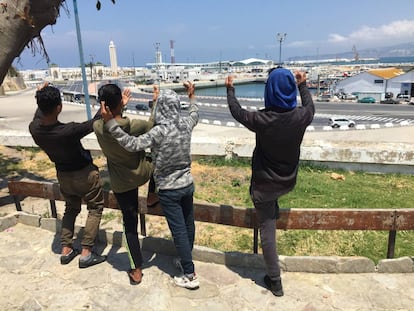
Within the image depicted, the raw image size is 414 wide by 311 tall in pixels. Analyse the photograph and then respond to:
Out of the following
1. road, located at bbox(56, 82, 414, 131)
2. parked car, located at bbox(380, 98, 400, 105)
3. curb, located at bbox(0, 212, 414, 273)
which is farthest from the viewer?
parked car, located at bbox(380, 98, 400, 105)

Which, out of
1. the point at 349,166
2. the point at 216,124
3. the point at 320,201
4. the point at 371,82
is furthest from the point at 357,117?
the point at 320,201

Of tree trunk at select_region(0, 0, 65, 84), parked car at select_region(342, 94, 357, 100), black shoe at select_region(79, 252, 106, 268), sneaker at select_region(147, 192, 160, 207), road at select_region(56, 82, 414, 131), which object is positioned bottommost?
road at select_region(56, 82, 414, 131)

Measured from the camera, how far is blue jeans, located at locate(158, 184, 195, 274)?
9.98 ft

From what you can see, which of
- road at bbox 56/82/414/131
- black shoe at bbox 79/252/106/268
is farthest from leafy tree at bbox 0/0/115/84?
road at bbox 56/82/414/131

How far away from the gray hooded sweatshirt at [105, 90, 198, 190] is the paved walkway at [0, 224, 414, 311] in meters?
1.00

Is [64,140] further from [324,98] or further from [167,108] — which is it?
[324,98]

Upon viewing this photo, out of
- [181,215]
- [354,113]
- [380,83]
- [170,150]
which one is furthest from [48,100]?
[380,83]

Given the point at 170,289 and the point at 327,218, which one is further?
the point at 327,218

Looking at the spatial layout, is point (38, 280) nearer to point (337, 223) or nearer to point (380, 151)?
point (337, 223)

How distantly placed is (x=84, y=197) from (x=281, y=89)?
2217 millimetres

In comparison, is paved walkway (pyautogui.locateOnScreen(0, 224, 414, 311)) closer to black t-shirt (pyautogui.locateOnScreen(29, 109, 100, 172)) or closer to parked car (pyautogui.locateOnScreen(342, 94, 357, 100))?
black t-shirt (pyautogui.locateOnScreen(29, 109, 100, 172))

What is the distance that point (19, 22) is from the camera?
5.05m

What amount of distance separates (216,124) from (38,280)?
30107 millimetres

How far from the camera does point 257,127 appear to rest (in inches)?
111
